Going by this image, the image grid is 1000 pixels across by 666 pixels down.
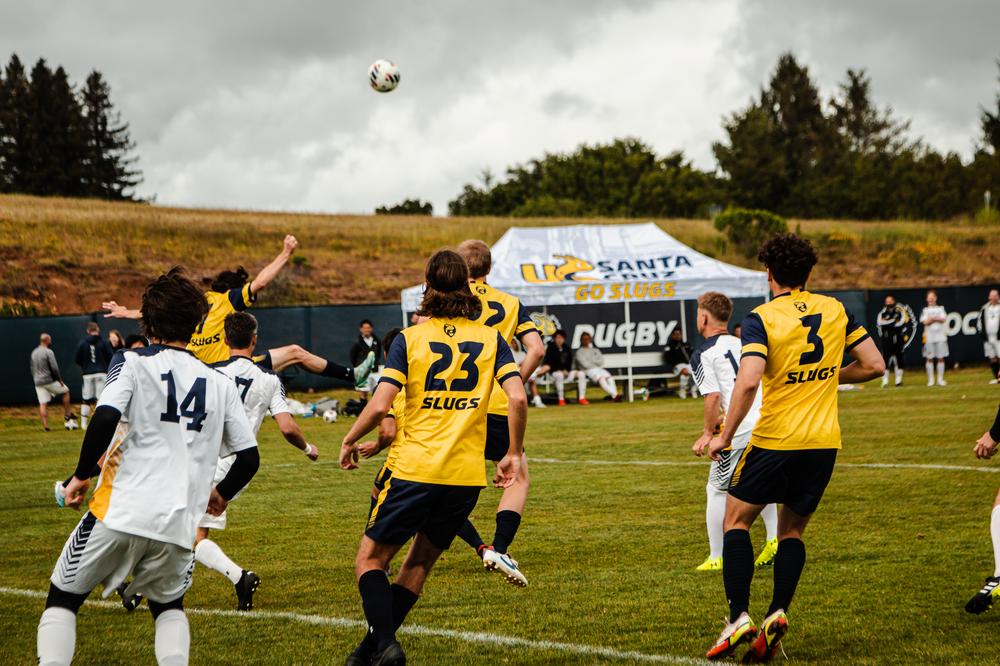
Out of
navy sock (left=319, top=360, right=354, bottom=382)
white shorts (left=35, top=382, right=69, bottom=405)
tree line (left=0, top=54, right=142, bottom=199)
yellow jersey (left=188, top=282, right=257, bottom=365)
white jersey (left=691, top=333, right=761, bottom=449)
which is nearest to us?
white jersey (left=691, top=333, right=761, bottom=449)

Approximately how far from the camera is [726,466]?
7977 mm

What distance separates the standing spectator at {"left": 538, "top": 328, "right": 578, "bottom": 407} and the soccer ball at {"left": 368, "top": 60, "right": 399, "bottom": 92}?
8658 mm

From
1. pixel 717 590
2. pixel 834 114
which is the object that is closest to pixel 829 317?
pixel 717 590

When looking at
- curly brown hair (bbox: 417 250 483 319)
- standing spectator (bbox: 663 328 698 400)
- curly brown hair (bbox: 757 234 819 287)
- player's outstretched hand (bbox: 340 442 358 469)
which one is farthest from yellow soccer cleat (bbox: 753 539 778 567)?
standing spectator (bbox: 663 328 698 400)

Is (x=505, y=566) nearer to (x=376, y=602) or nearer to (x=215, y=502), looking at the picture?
(x=376, y=602)

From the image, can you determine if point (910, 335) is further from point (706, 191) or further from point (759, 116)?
point (759, 116)

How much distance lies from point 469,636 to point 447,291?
6.88 ft

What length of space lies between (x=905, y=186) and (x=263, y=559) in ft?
269

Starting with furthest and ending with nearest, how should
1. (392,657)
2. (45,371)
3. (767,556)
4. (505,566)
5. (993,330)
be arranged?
1. (993,330)
2. (45,371)
3. (767,556)
4. (505,566)
5. (392,657)

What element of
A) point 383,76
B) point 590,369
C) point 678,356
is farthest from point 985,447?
point 678,356

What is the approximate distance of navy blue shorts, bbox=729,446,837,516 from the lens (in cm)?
560

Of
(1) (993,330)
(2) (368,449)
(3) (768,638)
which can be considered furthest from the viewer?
(1) (993,330)

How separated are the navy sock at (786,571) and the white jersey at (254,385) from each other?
11.7 feet

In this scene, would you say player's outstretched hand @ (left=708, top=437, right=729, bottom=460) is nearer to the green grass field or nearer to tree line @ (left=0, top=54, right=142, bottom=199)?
the green grass field
